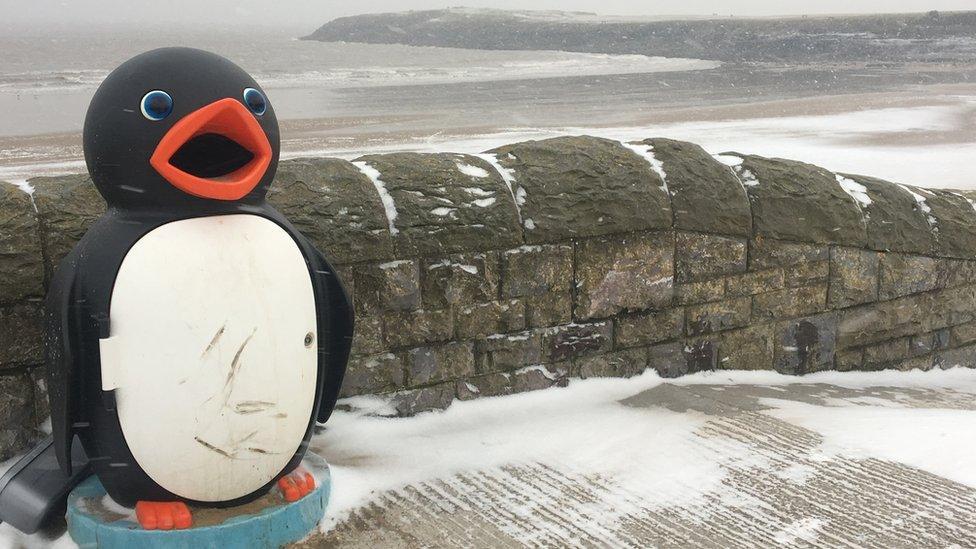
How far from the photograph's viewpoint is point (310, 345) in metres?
2.76

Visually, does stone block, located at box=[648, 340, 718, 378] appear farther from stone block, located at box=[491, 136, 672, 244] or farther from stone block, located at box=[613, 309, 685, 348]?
stone block, located at box=[491, 136, 672, 244]

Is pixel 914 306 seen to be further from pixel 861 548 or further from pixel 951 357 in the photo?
pixel 861 548

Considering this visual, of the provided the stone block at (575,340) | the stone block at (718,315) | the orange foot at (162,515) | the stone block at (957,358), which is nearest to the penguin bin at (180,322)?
the orange foot at (162,515)

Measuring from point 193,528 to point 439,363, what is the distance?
1.47m

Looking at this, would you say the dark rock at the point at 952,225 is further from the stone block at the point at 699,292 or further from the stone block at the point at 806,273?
the stone block at the point at 699,292

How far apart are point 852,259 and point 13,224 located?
385cm

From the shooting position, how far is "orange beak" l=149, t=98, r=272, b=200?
7.98 ft

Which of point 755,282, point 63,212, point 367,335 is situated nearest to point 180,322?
point 63,212

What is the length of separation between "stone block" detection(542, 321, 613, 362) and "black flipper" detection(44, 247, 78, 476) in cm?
209

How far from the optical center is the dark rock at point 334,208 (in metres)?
3.49

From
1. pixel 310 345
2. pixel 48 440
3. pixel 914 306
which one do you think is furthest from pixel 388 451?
pixel 914 306

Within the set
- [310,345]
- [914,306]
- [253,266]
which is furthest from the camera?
[914,306]

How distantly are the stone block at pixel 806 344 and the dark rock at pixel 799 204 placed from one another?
43cm

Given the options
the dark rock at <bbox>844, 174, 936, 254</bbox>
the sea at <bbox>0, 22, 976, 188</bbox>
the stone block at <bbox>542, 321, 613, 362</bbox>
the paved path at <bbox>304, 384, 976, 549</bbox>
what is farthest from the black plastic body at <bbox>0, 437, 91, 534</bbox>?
the sea at <bbox>0, 22, 976, 188</bbox>
